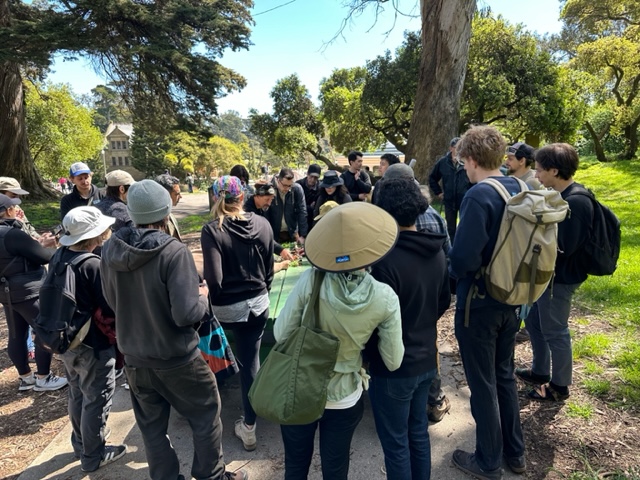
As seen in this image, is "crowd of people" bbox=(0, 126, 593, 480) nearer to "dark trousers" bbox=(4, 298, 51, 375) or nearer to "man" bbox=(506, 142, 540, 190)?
"dark trousers" bbox=(4, 298, 51, 375)

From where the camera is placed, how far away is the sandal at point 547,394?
3.18 meters

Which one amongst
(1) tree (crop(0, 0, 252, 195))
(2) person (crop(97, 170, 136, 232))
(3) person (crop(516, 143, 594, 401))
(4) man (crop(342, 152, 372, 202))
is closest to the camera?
(3) person (crop(516, 143, 594, 401))

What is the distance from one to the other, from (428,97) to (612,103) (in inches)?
780

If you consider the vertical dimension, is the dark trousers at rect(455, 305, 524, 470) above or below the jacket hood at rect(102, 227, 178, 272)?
below

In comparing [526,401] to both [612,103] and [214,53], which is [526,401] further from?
[612,103]

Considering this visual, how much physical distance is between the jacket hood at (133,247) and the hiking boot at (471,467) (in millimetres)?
2288

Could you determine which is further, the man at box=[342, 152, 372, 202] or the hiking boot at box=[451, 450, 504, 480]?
the man at box=[342, 152, 372, 202]

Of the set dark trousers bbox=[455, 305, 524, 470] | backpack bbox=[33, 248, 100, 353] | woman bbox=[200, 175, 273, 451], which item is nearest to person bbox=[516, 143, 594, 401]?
dark trousers bbox=[455, 305, 524, 470]

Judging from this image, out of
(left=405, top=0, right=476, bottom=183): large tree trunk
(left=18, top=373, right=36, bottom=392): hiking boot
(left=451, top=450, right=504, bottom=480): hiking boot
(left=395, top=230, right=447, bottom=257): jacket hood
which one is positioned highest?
(left=405, top=0, right=476, bottom=183): large tree trunk

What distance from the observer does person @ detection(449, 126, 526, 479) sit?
7.07ft

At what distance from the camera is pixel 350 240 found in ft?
5.52

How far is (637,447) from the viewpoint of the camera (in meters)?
2.68

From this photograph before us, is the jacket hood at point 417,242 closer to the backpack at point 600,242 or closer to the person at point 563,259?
the person at point 563,259

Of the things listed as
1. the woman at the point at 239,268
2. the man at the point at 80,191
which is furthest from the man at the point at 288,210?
the woman at the point at 239,268
